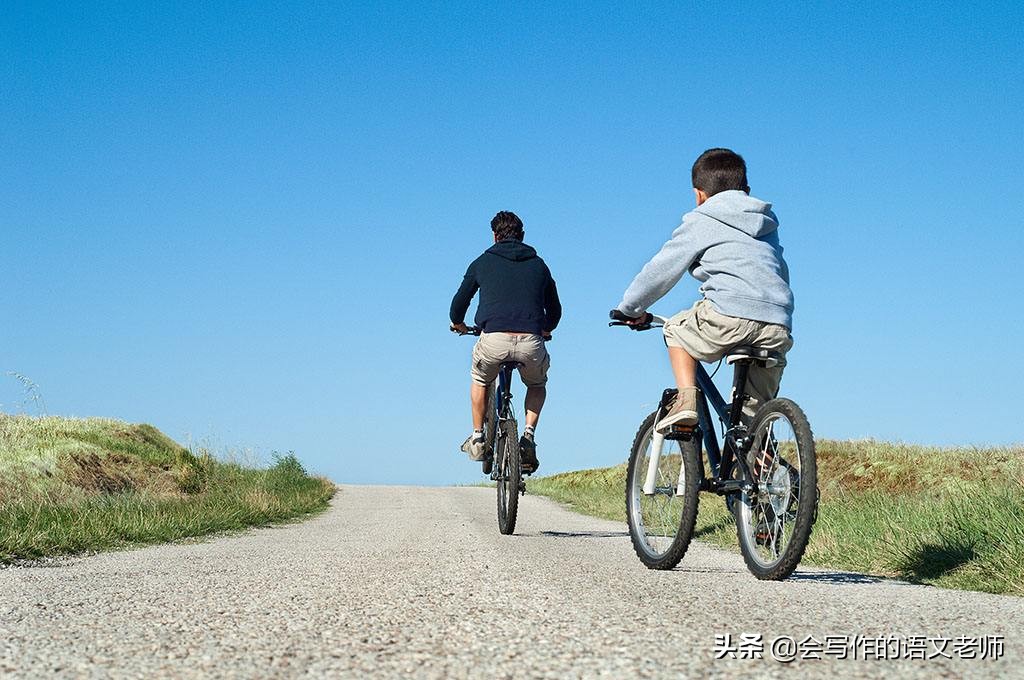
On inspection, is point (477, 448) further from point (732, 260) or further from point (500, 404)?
point (732, 260)

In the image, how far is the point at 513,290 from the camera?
8094 millimetres

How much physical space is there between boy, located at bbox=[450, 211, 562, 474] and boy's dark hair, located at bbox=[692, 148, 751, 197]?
10.3ft

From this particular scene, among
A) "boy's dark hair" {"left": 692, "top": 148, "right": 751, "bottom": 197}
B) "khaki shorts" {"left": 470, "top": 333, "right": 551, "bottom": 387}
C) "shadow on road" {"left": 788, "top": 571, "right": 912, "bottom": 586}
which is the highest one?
"boy's dark hair" {"left": 692, "top": 148, "right": 751, "bottom": 197}

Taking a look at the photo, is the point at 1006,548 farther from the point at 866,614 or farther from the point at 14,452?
the point at 14,452

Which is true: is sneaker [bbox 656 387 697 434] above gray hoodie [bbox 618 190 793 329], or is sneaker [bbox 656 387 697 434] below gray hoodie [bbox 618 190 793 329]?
below

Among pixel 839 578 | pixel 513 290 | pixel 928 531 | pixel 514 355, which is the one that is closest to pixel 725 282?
pixel 839 578

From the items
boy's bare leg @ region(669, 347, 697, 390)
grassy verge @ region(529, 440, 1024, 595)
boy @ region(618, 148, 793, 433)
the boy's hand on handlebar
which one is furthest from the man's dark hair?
boy's bare leg @ region(669, 347, 697, 390)

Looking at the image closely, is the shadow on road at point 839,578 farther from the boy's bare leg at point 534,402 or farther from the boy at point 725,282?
the boy's bare leg at point 534,402

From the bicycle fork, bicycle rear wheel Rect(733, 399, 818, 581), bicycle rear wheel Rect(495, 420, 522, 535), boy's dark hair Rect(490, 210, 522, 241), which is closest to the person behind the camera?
bicycle rear wheel Rect(733, 399, 818, 581)

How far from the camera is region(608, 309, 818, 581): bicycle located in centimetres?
415

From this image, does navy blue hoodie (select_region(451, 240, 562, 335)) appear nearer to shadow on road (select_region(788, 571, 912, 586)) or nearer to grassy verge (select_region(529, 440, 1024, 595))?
grassy verge (select_region(529, 440, 1024, 595))

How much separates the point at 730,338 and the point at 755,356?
14 centimetres

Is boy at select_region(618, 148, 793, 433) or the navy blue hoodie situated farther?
the navy blue hoodie

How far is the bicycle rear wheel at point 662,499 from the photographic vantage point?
15.6ft
